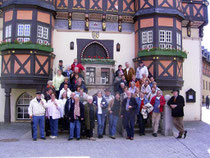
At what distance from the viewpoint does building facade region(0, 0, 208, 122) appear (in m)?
14.6

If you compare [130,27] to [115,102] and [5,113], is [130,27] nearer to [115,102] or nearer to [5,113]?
[115,102]

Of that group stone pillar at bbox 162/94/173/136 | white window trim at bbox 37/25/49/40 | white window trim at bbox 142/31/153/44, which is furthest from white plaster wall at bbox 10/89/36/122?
stone pillar at bbox 162/94/173/136

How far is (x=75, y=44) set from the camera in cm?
1675

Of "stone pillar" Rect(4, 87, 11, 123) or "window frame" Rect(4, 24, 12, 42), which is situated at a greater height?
"window frame" Rect(4, 24, 12, 42)

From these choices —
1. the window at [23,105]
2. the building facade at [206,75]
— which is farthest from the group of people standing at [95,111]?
the building facade at [206,75]

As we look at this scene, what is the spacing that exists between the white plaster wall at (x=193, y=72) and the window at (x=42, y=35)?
9856 millimetres

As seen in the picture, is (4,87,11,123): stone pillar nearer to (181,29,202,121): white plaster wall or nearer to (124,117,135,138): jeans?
(124,117,135,138): jeans

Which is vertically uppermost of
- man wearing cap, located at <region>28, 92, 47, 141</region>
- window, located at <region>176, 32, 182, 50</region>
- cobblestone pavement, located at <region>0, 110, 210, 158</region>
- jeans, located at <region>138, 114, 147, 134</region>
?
window, located at <region>176, 32, 182, 50</region>

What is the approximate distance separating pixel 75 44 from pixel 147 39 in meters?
4.89

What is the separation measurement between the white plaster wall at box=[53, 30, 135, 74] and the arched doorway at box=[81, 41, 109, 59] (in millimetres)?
505

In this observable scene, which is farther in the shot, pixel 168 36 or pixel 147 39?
pixel 147 39

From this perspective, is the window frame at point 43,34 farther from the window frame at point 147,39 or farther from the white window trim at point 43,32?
the window frame at point 147,39

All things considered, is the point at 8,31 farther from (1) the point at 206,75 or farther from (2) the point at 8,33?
(1) the point at 206,75

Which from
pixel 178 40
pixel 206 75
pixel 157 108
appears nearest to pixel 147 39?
pixel 178 40
